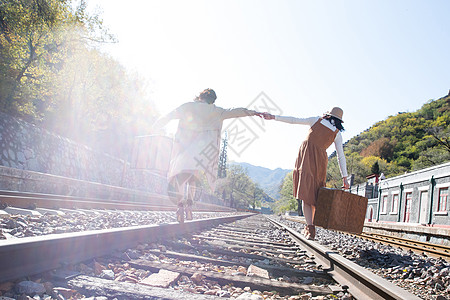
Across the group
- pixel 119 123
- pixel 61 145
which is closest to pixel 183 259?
pixel 61 145

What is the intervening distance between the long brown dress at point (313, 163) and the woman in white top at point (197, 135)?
833 millimetres

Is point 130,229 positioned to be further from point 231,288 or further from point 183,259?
point 231,288

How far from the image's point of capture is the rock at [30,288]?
1.63m

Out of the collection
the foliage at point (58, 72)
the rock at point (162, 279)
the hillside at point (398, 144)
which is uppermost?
the hillside at point (398, 144)

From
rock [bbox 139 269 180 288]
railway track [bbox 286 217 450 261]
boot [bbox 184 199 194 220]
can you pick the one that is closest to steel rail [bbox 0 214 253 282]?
rock [bbox 139 269 180 288]

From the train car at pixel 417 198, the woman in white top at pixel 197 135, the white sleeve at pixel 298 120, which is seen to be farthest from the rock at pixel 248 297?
the train car at pixel 417 198

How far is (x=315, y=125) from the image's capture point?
4.37 metres

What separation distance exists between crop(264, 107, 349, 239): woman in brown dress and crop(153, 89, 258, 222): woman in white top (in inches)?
25.9

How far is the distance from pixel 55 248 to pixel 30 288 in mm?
485

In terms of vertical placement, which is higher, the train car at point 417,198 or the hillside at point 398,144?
the hillside at point 398,144

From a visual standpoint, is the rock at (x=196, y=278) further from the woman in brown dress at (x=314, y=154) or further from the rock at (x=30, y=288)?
the woman in brown dress at (x=314, y=154)

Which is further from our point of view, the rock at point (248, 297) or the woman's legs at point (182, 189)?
the woman's legs at point (182, 189)

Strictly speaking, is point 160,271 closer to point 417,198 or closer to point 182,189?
point 182,189

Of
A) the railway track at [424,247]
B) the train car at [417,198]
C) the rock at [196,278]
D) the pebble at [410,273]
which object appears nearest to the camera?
the rock at [196,278]
